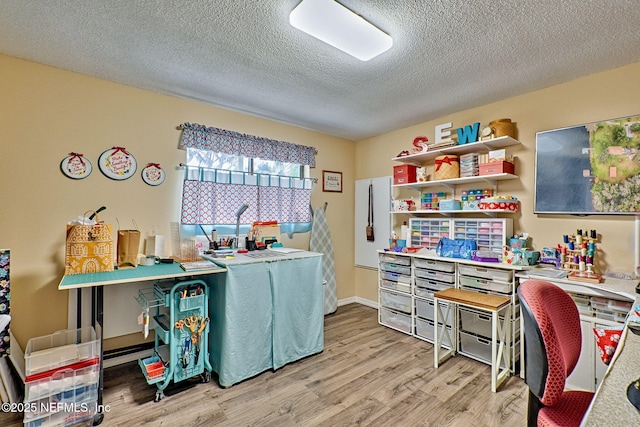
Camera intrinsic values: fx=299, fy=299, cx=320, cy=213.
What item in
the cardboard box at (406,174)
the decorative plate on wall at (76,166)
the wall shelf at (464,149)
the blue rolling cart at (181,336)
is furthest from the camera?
the cardboard box at (406,174)

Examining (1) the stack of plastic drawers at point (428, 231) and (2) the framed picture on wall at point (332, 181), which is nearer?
(1) the stack of plastic drawers at point (428, 231)

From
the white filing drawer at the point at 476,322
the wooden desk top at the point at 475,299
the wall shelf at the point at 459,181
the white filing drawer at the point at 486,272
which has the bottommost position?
the white filing drawer at the point at 476,322

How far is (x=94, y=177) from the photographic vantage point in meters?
2.50

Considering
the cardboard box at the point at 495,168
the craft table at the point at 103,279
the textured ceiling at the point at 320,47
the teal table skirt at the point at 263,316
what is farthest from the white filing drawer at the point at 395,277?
the craft table at the point at 103,279

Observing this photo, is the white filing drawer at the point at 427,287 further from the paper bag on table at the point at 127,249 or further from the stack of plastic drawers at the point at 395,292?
the paper bag on table at the point at 127,249

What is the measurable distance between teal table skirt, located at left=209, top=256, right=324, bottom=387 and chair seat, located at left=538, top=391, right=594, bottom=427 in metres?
1.82

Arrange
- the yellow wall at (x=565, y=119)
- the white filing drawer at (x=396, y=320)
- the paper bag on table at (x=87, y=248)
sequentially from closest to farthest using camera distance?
the paper bag on table at (x=87, y=248)
the yellow wall at (x=565, y=119)
the white filing drawer at (x=396, y=320)

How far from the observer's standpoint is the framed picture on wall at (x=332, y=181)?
4.06 m

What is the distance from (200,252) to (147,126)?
1.26 m

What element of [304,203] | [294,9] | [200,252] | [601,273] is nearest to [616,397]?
[294,9]

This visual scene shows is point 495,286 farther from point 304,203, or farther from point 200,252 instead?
point 200,252

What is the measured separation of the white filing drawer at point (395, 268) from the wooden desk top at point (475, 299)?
675 millimetres

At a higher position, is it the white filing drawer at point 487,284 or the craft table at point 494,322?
the white filing drawer at point 487,284

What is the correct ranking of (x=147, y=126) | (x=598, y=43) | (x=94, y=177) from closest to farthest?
(x=598, y=43), (x=94, y=177), (x=147, y=126)
